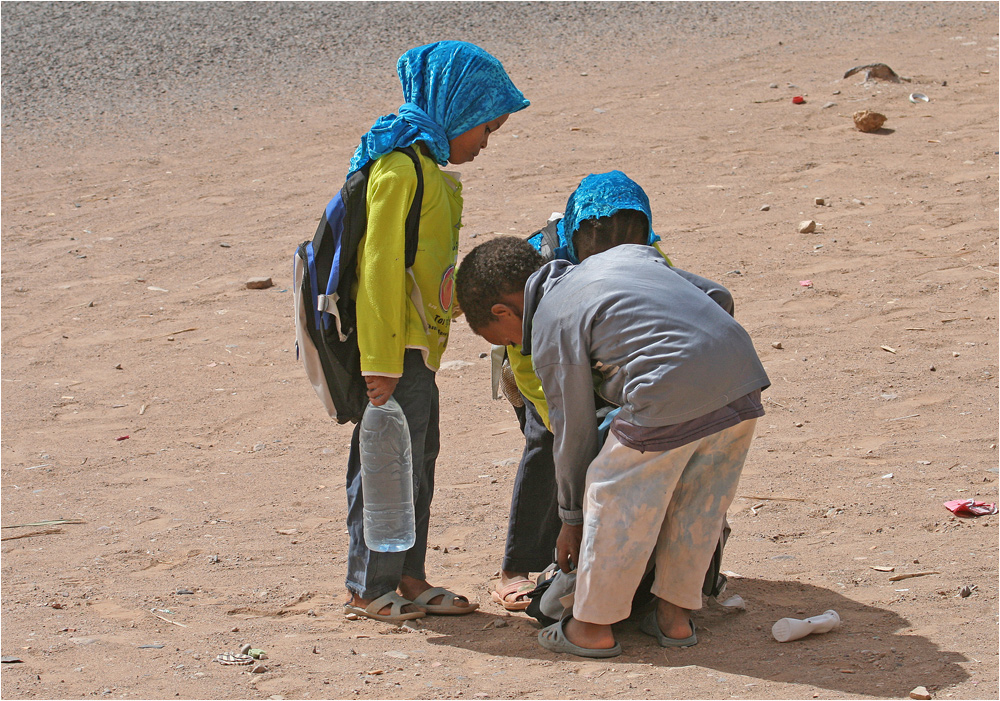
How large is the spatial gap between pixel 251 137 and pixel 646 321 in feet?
28.4

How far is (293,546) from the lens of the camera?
4215 mm

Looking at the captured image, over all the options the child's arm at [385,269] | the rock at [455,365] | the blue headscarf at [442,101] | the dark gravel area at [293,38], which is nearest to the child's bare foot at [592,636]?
the child's arm at [385,269]

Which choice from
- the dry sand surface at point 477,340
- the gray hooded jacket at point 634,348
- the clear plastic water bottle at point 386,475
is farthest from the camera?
the clear plastic water bottle at point 386,475

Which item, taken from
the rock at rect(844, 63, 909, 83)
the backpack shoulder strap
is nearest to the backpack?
the backpack shoulder strap

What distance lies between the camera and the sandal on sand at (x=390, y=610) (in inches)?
133

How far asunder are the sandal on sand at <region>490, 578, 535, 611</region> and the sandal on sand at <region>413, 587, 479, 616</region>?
4.8 inches

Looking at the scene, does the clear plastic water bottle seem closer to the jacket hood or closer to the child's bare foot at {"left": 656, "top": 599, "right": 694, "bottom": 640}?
the jacket hood

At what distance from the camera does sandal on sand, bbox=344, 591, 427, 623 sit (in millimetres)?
3371

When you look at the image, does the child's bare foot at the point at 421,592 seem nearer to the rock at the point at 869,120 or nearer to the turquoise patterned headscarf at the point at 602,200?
the turquoise patterned headscarf at the point at 602,200

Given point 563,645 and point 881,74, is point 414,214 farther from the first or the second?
point 881,74

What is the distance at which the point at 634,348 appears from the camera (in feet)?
8.84

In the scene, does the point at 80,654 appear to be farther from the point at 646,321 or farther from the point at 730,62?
the point at 730,62

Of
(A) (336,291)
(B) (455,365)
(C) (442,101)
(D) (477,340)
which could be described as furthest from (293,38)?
(A) (336,291)

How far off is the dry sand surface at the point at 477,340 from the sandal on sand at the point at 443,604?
0.17 feet
